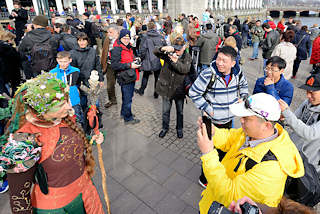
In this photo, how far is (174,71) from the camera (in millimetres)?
4312

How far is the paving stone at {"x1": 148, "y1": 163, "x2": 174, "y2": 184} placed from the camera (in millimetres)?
3848

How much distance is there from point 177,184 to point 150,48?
13.2ft

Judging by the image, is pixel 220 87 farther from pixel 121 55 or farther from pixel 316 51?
pixel 316 51

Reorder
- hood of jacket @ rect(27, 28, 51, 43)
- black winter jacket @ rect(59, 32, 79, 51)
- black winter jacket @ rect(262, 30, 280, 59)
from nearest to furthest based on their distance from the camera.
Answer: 1. hood of jacket @ rect(27, 28, 51, 43)
2. black winter jacket @ rect(59, 32, 79, 51)
3. black winter jacket @ rect(262, 30, 280, 59)

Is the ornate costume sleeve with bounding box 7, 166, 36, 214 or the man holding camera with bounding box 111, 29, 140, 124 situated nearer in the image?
the ornate costume sleeve with bounding box 7, 166, 36, 214

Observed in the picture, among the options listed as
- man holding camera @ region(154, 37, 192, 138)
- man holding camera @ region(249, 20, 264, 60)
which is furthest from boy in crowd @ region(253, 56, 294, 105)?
man holding camera @ region(249, 20, 264, 60)

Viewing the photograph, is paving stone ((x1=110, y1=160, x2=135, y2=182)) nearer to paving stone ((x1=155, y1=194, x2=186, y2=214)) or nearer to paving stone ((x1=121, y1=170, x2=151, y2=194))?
paving stone ((x1=121, y1=170, x2=151, y2=194))

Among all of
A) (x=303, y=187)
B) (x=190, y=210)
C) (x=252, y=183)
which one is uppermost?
(x=252, y=183)

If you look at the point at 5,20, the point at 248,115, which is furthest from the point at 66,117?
the point at 5,20

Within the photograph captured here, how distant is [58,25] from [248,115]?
753cm

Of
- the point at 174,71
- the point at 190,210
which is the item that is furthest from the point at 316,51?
the point at 190,210

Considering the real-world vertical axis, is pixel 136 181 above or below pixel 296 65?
below

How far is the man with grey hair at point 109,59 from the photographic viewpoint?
5.74 m

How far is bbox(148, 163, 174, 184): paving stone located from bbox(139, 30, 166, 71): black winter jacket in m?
3.25
